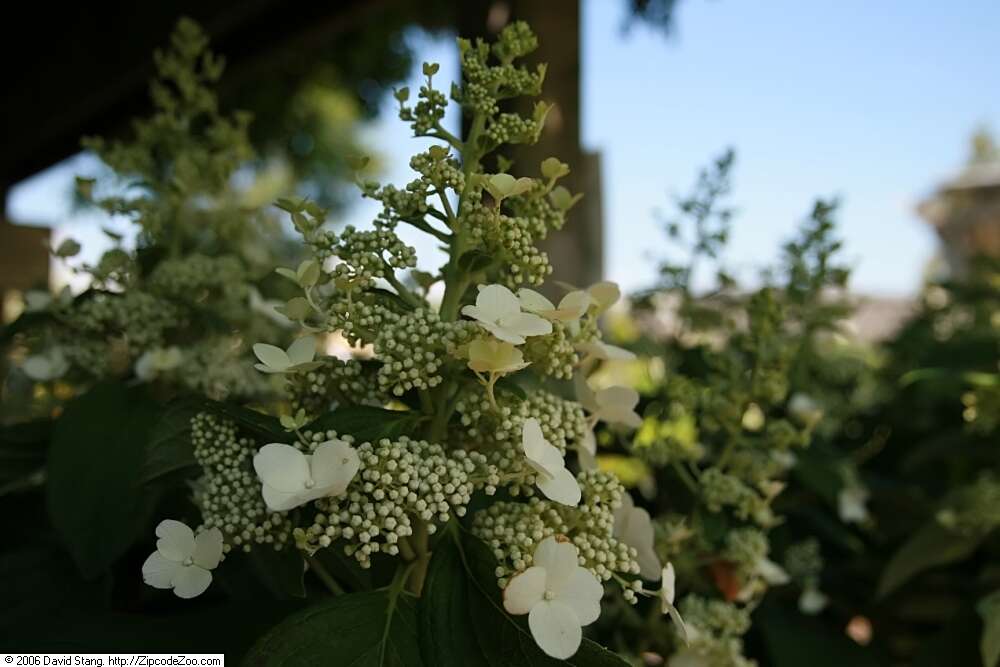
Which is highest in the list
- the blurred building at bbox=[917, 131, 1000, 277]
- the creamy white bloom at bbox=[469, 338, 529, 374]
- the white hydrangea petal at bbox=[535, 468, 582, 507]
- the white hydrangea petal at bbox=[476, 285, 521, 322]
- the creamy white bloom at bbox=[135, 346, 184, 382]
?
the white hydrangea petal at bbox=[476, 285, 521, 322]

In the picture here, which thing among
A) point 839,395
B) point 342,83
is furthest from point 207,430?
point 342,83

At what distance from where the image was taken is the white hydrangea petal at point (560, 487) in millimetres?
475

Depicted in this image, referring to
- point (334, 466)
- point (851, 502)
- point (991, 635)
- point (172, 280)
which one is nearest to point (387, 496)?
point (334, 466)

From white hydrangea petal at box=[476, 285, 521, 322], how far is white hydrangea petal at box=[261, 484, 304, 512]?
Result: 0.13 metres

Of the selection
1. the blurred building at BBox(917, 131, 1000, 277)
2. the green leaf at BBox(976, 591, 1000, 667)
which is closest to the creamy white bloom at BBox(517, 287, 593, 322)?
the green leaf at BBox(976, 591, 1000, 667)

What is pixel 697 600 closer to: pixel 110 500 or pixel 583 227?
pixel 110 500

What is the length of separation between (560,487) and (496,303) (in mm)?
102

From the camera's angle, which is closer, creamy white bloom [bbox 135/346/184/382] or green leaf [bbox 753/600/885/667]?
creamy white bloom [bbox 135/346/184/382]

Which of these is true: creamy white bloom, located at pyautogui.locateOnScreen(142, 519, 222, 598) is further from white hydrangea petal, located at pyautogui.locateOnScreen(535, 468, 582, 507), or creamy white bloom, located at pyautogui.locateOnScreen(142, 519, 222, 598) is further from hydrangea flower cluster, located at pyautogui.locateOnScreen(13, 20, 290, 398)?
hydrangea flower cluster, located at pyautogui.locateOnScreen(13, 20, 290, 398)

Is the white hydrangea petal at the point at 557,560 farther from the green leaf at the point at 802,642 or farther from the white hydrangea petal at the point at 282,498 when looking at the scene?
the green leaf at the point at 802,642

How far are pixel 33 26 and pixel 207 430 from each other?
2.07 metres

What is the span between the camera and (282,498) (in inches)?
17.8

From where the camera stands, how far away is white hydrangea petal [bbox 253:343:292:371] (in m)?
0.51

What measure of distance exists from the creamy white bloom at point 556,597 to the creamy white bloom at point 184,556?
0.52ft
